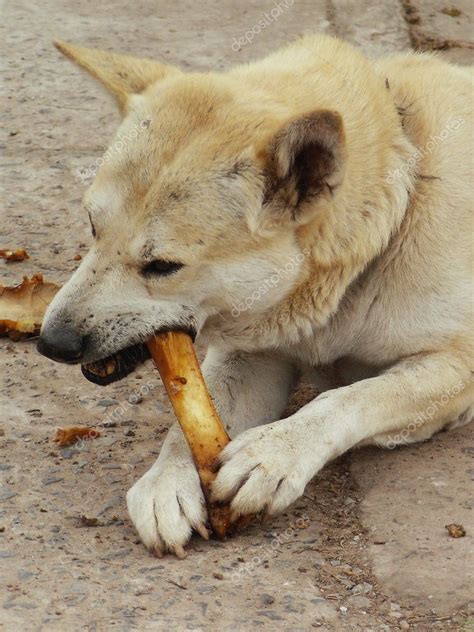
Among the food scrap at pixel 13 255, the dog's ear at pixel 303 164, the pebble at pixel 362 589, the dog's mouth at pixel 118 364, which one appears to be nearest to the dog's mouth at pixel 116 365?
the dog's mouth at pixel 118 364

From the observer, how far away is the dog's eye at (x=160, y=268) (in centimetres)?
342

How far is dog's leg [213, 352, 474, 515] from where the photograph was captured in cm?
335

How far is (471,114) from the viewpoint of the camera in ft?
13.6

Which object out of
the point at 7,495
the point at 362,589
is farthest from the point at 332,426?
the point at 7,495

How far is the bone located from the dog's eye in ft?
0.64

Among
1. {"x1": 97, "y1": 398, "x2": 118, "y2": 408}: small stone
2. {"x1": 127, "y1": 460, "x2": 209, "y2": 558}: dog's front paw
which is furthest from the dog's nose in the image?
{"x1": 97, "y1": 398, "x2": 118, "y2": 408}: small stone

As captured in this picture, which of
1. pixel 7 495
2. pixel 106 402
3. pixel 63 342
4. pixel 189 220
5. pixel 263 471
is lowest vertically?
pixel 106 402

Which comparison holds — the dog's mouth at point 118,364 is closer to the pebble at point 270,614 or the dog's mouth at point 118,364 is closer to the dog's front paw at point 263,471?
the dog's front paw at point 263,471

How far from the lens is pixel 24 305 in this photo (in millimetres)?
4672

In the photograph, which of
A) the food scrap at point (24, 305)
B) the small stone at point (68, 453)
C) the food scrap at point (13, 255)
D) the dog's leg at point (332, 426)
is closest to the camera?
the dog's leg at point (332, 426)

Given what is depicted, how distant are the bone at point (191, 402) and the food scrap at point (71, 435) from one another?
1.60ft

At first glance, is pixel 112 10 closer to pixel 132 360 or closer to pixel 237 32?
pixel 237 32

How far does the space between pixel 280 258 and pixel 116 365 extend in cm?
57

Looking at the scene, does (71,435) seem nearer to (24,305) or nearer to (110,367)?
(110,367)
